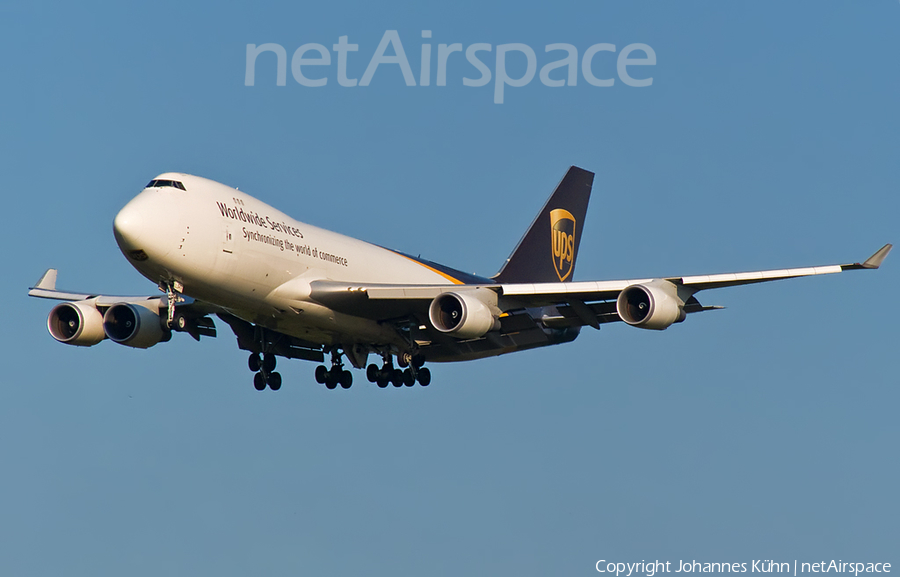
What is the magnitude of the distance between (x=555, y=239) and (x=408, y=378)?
1140 cm

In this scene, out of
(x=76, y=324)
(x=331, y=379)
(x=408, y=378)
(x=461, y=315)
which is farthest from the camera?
(x=331, y=379)

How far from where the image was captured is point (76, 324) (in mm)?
37062

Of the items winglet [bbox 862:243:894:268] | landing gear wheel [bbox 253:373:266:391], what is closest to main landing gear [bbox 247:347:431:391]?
landing gear wheel [bbox 253:373:266:391]

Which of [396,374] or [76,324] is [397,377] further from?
[76,324]

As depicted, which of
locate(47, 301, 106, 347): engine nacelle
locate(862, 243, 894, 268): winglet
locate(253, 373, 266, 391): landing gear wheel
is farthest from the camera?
locate(253, 373, 266, 391): landing gear wheel

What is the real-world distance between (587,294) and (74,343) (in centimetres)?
1696

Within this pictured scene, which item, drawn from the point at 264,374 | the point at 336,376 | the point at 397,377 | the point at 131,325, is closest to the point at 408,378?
the point at 397,377

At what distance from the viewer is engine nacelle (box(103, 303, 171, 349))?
3675 cm

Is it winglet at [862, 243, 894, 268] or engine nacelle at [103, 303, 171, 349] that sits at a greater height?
winglet at [862, 243, 894, 268]

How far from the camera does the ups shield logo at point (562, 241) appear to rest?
45.8 m

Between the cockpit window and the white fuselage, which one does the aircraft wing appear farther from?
the cockpit window

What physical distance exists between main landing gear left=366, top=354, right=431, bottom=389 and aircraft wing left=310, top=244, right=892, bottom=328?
270 cm

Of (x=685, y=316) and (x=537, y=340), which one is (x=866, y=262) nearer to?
(x=685, y=316)

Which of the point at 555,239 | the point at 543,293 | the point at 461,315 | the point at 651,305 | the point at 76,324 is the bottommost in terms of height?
the point at 76,324
